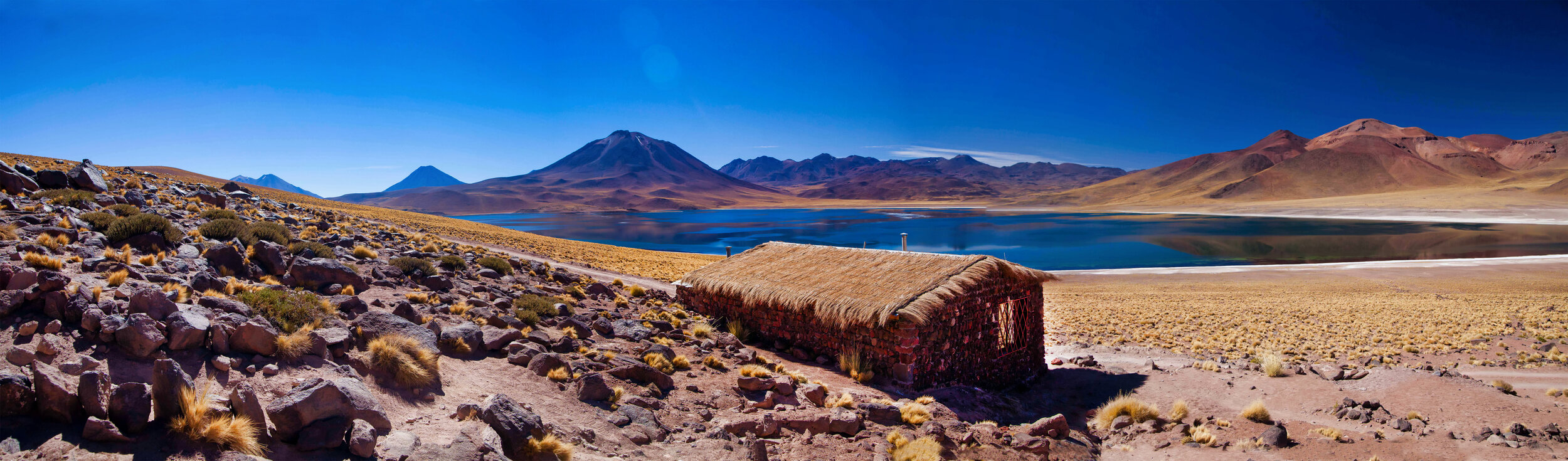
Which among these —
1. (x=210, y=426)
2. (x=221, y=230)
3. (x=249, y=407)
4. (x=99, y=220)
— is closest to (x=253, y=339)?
(x=249, y=407)

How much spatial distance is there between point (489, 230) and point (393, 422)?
120 ft

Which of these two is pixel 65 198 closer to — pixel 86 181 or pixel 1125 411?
pixel 86 181

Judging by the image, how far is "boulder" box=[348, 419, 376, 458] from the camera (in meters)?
4.20

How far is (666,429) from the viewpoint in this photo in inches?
247

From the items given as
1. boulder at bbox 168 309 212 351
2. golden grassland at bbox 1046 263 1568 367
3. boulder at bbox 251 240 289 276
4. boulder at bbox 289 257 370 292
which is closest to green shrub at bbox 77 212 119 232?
boulder at bbox 251 240 289 276

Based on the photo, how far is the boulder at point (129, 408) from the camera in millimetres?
3699

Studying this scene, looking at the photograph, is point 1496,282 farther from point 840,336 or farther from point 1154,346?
point 840,336

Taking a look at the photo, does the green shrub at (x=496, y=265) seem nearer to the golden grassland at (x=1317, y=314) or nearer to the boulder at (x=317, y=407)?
the boulder at (x=317, y=407)

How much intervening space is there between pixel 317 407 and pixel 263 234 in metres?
8.56

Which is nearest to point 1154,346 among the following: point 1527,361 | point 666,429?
point 1527,361

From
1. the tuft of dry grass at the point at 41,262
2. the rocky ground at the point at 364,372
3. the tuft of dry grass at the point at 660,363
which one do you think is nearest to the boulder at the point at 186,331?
the rocky ground at the point at 364,372

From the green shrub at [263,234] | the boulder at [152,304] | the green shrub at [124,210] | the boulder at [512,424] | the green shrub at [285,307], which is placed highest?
the green shrub at [124,210]

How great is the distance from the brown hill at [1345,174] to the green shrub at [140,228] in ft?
464

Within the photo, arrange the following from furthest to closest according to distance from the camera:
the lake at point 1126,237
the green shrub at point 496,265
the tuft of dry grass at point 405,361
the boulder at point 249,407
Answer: the lake at point 1126,237, the green shrub at point 496,265, the tuft of dry grass at point 405,361, the boulder at point 249,407
